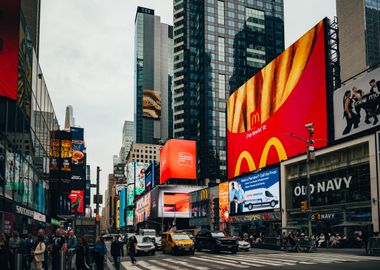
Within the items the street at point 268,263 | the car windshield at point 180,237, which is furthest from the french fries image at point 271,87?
the street at point 268,263

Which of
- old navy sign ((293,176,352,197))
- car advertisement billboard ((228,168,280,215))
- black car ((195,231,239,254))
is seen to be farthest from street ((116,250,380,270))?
car advertisement billboard ((228,168,280,215))

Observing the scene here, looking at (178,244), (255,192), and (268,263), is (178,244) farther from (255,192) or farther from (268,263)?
(255,192)

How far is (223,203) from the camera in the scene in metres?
77.1

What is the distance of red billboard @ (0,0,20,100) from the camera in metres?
32.0

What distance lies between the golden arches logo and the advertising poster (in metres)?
3.30

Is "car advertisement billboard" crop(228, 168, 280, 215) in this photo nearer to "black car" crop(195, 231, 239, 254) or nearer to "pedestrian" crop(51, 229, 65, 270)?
"black car" crop(195, 231, 239, 254)

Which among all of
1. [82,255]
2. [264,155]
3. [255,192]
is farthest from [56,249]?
[264,155]

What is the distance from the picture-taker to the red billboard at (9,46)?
31984 millimetres

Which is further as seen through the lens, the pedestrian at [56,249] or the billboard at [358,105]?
the billboard at [358,105]

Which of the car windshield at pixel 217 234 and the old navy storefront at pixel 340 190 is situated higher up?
the old navy storefront at pixel 340 190

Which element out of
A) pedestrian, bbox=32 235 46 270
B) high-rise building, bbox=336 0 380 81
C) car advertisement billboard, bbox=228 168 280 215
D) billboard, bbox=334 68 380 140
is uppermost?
high-rise building, bbox=336 0 380 81

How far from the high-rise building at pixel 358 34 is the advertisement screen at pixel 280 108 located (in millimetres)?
58642

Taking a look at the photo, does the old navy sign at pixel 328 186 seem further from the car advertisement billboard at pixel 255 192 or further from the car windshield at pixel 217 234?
the car windshield at pixel 217 234

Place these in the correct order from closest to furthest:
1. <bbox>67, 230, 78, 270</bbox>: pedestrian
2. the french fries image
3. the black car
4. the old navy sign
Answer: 1. <bbox>67, 230, 78, 270</bbox>: pedestrian
2. the black car
3. the old navy sign
4. the french fries image
